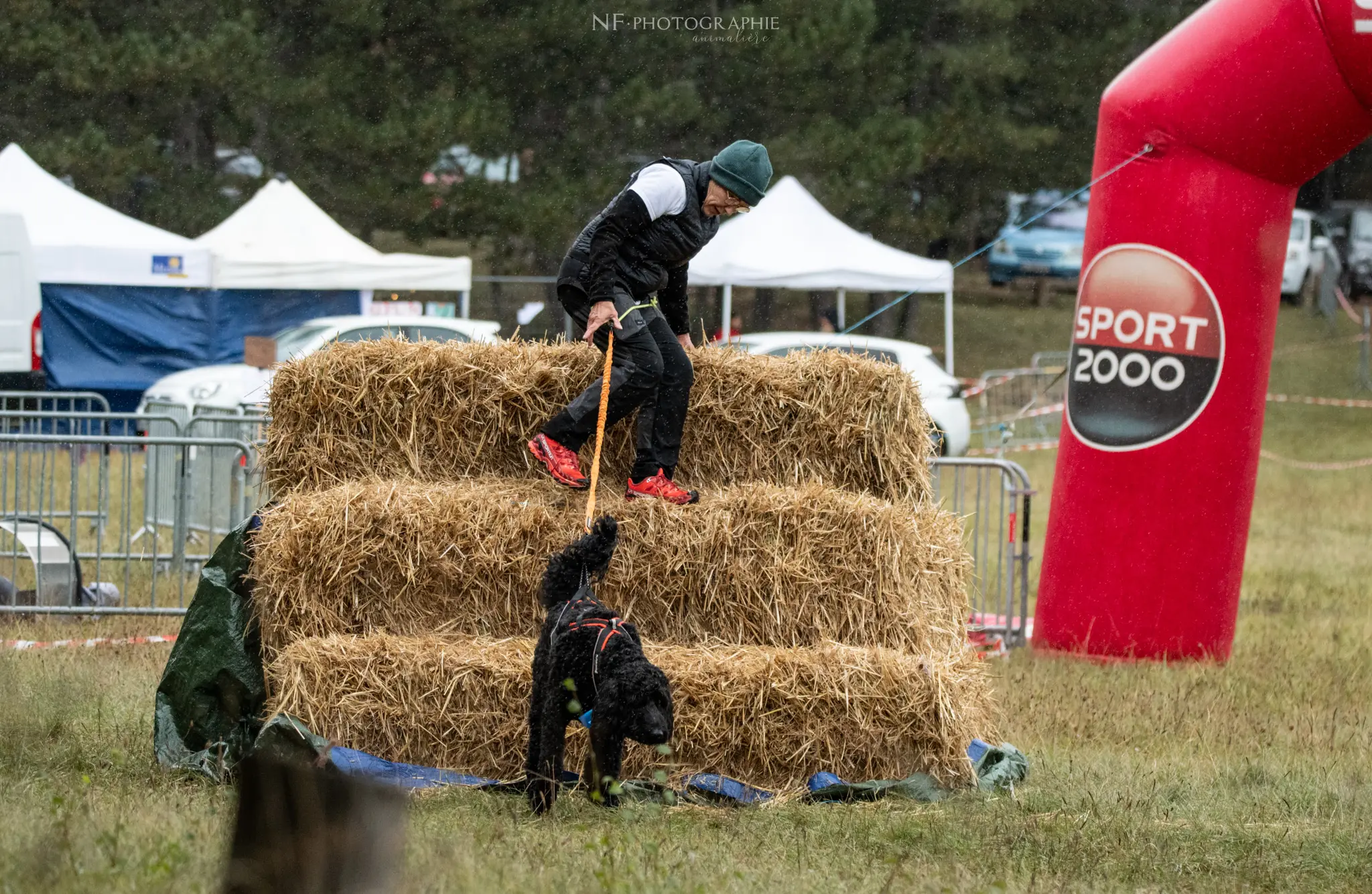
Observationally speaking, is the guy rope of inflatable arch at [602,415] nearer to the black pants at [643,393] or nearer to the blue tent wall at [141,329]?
the black pants at [643,393]

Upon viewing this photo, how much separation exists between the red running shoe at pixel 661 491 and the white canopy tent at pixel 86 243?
650 inches

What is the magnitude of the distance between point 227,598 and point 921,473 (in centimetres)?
302

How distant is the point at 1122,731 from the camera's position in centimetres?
736

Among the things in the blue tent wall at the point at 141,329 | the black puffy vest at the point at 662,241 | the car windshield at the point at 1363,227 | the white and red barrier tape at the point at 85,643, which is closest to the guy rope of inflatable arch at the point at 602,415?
the black puffy vest at the point at 662,241

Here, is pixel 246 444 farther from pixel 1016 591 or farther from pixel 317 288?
pixel 317 288

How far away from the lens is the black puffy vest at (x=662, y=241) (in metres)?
6.44

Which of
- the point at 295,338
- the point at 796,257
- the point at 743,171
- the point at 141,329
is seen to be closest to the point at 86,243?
the point at 141,329

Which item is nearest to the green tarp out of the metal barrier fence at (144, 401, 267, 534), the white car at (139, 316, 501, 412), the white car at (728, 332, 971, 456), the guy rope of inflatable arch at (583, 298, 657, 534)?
the guy rope of inflatable arch at (583, 298, 657, 534)

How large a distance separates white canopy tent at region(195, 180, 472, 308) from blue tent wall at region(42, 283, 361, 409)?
477mm

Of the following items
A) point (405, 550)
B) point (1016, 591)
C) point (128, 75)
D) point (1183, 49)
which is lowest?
point (1016, 591)

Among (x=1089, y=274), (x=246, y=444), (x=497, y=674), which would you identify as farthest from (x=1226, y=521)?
(x=246, y=444)

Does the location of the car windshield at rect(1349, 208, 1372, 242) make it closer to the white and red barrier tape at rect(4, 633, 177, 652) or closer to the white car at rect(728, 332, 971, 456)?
the white car at rect(728, 332, 971, 456)

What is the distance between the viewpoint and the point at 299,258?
22.0m

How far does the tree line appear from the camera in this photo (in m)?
29.0
